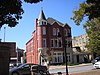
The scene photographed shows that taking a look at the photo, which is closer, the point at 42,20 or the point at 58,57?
the point at 42,20

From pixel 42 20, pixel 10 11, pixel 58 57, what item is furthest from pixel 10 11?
pixel 58 57

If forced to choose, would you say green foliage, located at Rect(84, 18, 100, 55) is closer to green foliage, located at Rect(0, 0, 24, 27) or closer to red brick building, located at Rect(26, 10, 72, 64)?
green foliage, located at Rect(0, 0, 24, 27)

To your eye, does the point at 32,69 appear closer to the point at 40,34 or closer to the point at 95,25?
the point at 95,25

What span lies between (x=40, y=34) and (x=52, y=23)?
4.73 meters

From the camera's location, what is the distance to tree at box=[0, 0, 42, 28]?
37.8ft

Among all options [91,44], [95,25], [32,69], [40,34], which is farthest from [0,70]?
[40,34]

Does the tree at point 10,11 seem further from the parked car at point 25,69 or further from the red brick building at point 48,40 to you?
the red brick building at point 48,40

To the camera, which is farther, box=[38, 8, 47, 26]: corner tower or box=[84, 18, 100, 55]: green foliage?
box=[38, 8, 47, 26]: corner tower

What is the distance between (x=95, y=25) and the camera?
34.8m

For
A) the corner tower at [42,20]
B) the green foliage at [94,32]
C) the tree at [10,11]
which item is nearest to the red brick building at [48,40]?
the corner tower at [42,20]

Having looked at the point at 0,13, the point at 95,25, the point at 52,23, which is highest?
the point at 52,23

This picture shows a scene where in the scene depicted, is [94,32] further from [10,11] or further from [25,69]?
[10,11]

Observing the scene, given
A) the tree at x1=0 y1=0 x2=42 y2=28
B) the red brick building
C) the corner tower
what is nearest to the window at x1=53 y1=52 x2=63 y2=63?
the red brick building

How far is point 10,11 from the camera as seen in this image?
11719 mm
